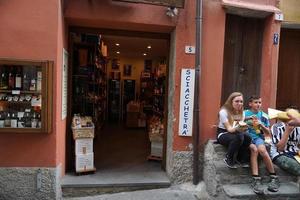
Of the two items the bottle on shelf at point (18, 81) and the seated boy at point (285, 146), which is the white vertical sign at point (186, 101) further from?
the bottle on shelf at point (18, 81)

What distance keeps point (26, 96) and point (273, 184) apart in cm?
378

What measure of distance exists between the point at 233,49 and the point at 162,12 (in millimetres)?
1578

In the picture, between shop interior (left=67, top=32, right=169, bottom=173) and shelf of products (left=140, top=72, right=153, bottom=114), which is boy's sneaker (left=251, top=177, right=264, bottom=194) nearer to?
shop interior (left=67, top=32, right=169, bottom=173)

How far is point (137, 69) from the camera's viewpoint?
15.1 meters

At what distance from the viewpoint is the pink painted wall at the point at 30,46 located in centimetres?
479

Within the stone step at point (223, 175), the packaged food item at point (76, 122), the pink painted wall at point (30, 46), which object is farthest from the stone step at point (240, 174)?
the pink painted wall at point (30, 46)

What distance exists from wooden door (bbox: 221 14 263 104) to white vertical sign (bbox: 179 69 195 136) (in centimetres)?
81

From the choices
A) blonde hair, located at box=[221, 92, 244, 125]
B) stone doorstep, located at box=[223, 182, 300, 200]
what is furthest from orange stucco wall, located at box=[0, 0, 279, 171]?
stone doorstep, located at box=[223, 182, 300, 200]

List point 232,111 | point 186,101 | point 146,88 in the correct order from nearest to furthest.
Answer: point 232,111 → point 186,101 → point 146,88

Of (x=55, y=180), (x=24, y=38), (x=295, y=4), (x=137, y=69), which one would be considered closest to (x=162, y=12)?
(x=24, y=38)

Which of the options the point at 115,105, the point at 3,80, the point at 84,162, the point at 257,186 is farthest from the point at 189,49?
the point at 115,105

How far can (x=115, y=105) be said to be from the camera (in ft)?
47.7

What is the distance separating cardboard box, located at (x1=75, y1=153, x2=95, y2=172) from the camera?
577cm

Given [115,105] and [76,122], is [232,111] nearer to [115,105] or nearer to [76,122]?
[76,122]
